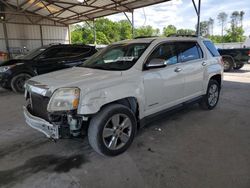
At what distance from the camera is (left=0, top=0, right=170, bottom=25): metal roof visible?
12.6 meters

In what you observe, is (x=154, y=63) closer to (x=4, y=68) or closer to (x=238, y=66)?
(x=4, y=68)

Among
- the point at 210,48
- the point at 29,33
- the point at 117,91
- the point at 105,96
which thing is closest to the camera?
the point at 105,96

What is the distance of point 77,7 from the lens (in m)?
14.5

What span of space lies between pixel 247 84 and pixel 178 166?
686cm

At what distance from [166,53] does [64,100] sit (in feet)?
6.50

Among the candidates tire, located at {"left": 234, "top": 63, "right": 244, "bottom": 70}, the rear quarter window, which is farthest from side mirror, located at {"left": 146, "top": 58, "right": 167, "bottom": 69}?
tire, located at {"left": 234, "top": 63, "right": 244, "bottom": 70}

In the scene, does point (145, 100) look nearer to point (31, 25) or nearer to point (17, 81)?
point (17, 81)

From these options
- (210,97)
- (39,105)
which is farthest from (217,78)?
(39,105)

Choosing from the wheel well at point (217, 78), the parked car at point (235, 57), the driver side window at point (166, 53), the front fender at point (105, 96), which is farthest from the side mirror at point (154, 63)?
the parked car at point (235, 57)

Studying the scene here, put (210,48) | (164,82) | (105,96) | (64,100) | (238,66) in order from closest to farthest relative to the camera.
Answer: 1. (64,100)
2. (105,96)
3. (164,82)
4. (210,48)
5. (238,66)

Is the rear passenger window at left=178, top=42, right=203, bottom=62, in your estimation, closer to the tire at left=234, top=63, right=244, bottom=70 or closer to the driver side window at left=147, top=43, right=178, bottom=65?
the driver side window at left=147, top=43, right=178, bottom=65

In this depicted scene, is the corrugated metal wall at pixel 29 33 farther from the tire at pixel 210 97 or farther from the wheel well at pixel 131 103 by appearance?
the wheel well at pixel 131 103

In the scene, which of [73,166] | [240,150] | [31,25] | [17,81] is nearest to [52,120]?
[73,166]

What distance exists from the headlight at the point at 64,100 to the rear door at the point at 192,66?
216 cm
